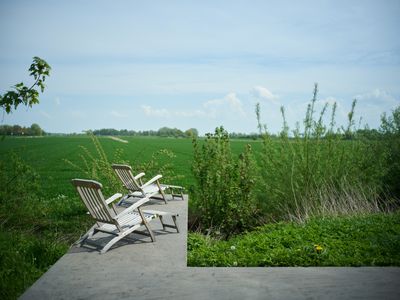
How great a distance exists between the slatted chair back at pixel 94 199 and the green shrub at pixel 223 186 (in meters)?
3.23

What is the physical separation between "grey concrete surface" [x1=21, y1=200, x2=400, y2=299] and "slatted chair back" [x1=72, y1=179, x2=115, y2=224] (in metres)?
0.60

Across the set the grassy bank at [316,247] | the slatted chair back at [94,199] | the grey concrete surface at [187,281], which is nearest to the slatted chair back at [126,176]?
the grassy bank at [316,247]

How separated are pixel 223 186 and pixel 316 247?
3.35 meters

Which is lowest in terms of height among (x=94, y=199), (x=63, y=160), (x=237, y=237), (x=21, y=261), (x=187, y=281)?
(x=237, y=237)

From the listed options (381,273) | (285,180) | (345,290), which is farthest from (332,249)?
(285,180)

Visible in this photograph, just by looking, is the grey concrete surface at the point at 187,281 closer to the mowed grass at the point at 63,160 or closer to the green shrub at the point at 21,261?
the green shrub at the point at 21,261

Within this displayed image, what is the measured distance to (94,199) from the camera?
5.49 metres

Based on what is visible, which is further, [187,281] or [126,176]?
Result: [126,176]

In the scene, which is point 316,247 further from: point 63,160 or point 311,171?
point 63,160

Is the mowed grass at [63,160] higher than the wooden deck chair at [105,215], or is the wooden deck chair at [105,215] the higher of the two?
the wooden deck chair at [105,215]

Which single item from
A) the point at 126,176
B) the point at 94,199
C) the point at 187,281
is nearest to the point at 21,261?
the point at 94,199

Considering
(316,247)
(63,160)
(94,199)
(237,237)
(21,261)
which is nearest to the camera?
(21,261)

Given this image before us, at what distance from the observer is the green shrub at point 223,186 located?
8469 mm

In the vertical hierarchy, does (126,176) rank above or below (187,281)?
above
